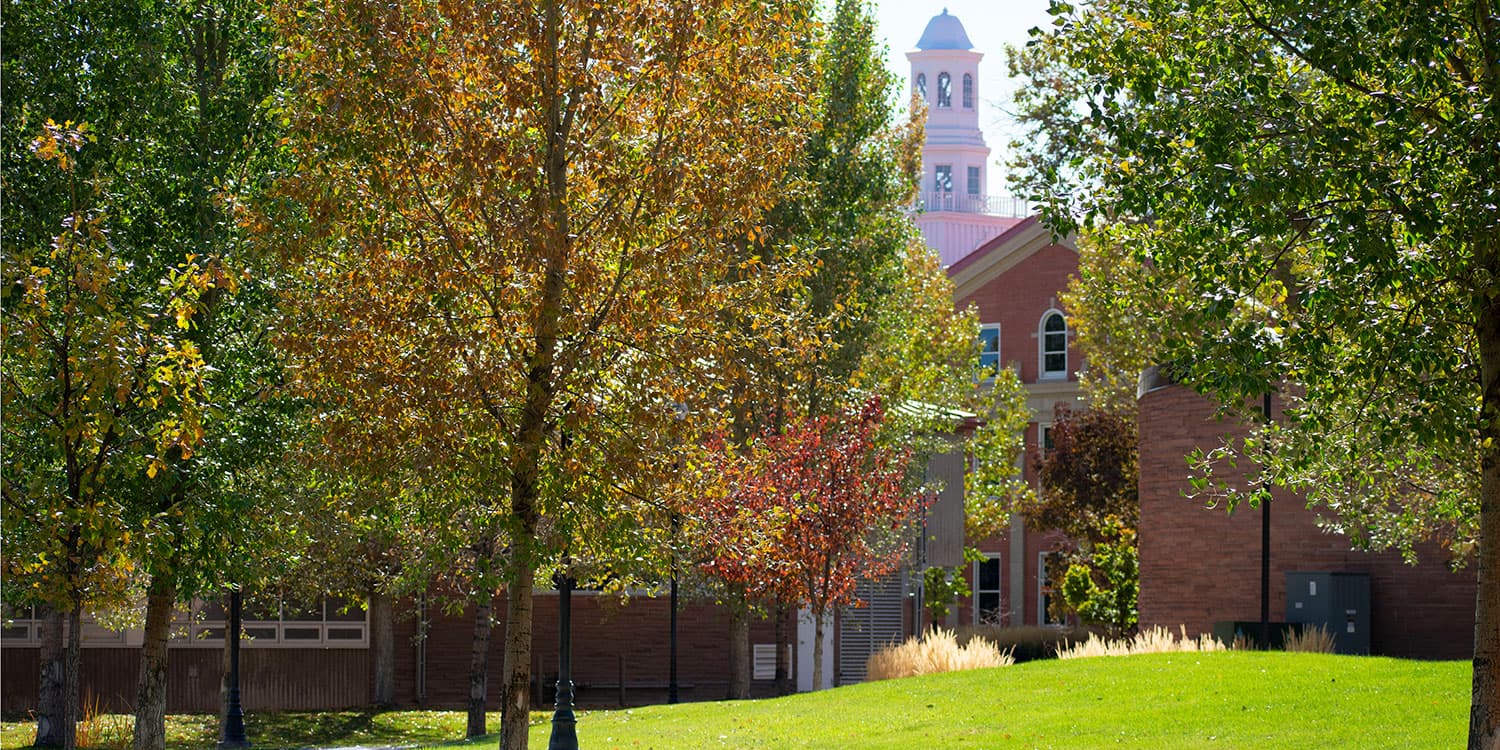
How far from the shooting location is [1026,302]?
55125 mm

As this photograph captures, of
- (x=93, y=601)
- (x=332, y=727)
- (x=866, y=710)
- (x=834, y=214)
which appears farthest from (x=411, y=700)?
(x=93, y=601)

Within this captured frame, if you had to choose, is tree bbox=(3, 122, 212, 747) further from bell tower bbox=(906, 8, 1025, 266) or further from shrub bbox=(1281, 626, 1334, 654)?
bell tower bbox=(906, 8, 1025, 266)

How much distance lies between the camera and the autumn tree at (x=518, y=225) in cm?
1364

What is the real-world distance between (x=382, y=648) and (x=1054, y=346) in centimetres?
2787

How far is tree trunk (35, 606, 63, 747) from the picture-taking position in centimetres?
2711

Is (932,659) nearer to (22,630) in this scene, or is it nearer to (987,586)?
(22,630)

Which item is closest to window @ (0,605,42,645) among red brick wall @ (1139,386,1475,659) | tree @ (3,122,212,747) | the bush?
the bush

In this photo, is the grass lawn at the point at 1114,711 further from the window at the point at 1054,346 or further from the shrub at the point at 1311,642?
the window at the point at 1054,346

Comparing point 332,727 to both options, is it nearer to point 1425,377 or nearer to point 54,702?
point 54,702

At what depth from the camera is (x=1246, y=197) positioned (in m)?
10.8

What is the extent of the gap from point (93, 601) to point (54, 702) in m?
19.9

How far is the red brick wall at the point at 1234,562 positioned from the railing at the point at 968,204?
3767 inches

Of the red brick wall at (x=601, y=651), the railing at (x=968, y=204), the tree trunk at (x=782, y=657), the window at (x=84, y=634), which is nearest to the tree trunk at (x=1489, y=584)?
the tree trunk at (x=782, y=657)

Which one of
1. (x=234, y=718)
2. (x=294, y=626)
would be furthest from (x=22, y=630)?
(x=234, y=718)
